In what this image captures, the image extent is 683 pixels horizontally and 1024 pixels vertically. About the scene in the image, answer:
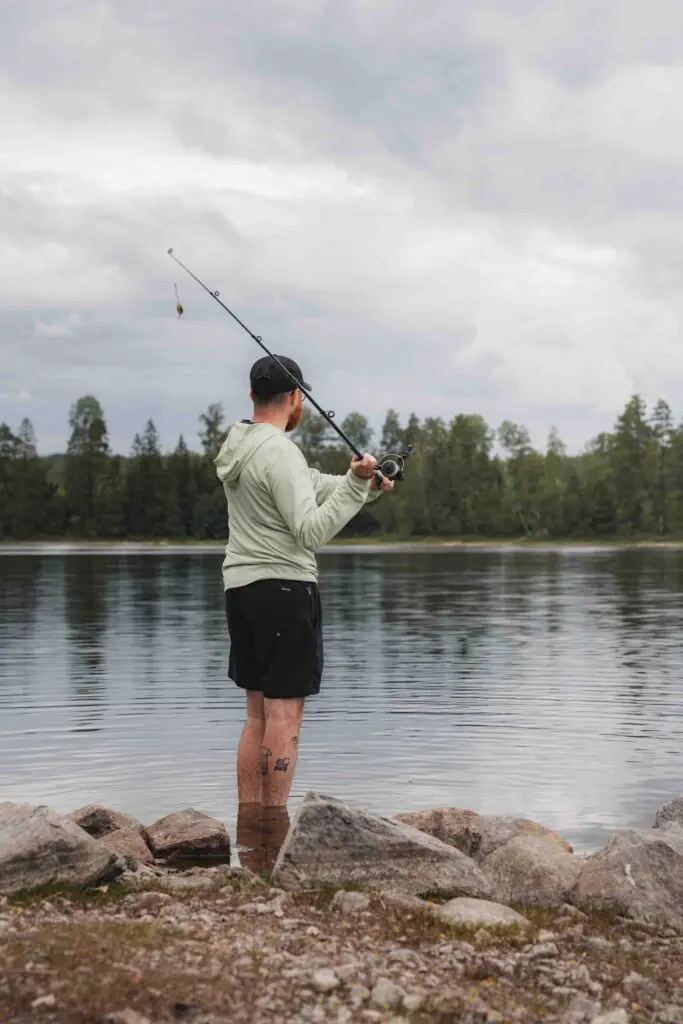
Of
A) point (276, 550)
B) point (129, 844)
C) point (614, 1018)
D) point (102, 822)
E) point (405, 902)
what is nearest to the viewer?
point (614, 1018)

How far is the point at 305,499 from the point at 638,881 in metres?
2.51

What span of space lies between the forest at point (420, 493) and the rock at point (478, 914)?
14058 centimetres

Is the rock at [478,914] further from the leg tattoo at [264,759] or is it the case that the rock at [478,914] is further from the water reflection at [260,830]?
the water reflection at [260,830]

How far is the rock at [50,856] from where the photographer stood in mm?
6473

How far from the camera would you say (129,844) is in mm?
7820

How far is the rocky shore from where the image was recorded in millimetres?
4863

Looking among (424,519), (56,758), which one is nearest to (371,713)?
(56,758)

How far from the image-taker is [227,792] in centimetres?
1015

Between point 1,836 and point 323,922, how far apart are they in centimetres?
171

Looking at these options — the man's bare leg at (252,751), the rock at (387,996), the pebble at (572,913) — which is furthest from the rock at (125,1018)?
the man's bare leg at (252,751)

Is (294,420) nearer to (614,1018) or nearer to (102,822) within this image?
(102,822)

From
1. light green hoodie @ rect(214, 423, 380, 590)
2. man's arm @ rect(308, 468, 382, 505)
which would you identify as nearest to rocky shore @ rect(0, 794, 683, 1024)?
light green hoodie @ rect(214, 423, 380, 590)

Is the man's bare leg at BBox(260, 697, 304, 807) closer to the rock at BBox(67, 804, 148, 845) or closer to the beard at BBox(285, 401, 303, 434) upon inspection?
the rock at BBox(67, 804, 148, 845)

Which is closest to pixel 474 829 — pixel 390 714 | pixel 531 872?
pixel 531 872
